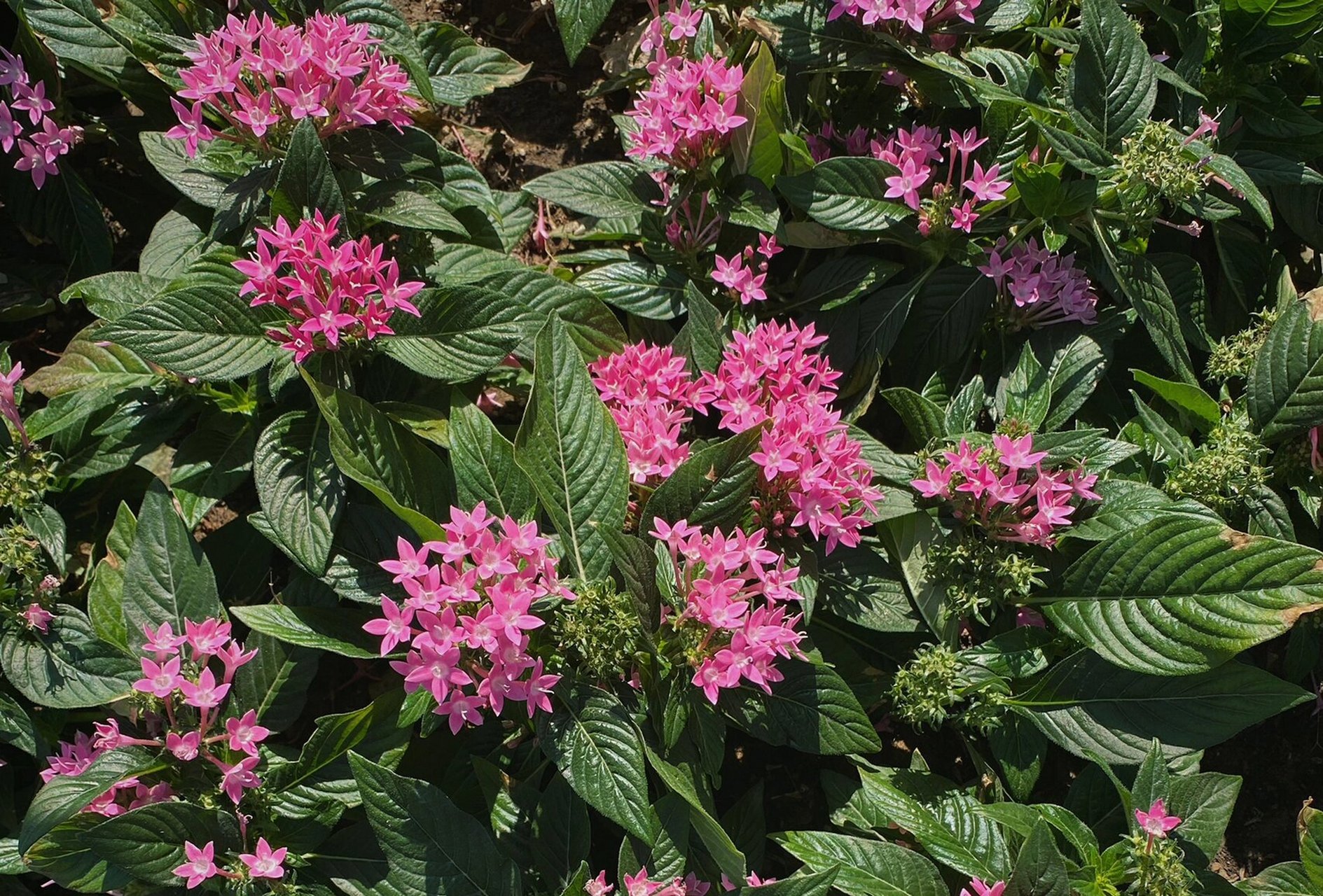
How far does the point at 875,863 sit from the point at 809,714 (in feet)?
1.15

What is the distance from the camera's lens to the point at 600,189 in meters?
2.61

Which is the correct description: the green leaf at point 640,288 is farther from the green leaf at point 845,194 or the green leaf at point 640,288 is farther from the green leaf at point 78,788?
the green leaf at point 78,788

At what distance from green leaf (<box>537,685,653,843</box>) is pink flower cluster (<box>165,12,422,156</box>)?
50.2 inches

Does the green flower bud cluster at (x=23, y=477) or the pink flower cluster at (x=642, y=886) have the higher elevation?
the green flower bud cluster at (x=23, y=477)

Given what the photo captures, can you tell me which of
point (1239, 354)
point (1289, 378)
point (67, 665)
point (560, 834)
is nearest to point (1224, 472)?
point (1289, 378)

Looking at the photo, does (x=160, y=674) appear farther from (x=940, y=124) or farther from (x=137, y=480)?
(x=940, y=124)

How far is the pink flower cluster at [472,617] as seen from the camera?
1729 millimetres

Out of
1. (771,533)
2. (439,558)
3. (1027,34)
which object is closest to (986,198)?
(1027,34)

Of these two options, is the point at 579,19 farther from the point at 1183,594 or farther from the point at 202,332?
the point at 1183,594

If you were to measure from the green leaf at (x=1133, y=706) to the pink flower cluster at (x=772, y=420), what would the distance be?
0.59 metres

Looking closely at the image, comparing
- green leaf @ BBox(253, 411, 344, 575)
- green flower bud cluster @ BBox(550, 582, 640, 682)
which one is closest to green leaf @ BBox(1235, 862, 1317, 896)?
green flower bud cluster @ BBox(550, 582, 640, 682)

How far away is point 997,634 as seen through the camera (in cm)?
236

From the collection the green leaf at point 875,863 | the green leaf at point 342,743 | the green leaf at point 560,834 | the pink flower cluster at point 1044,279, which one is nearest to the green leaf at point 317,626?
the green leaf at point 342,743

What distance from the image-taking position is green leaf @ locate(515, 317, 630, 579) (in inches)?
80.5
